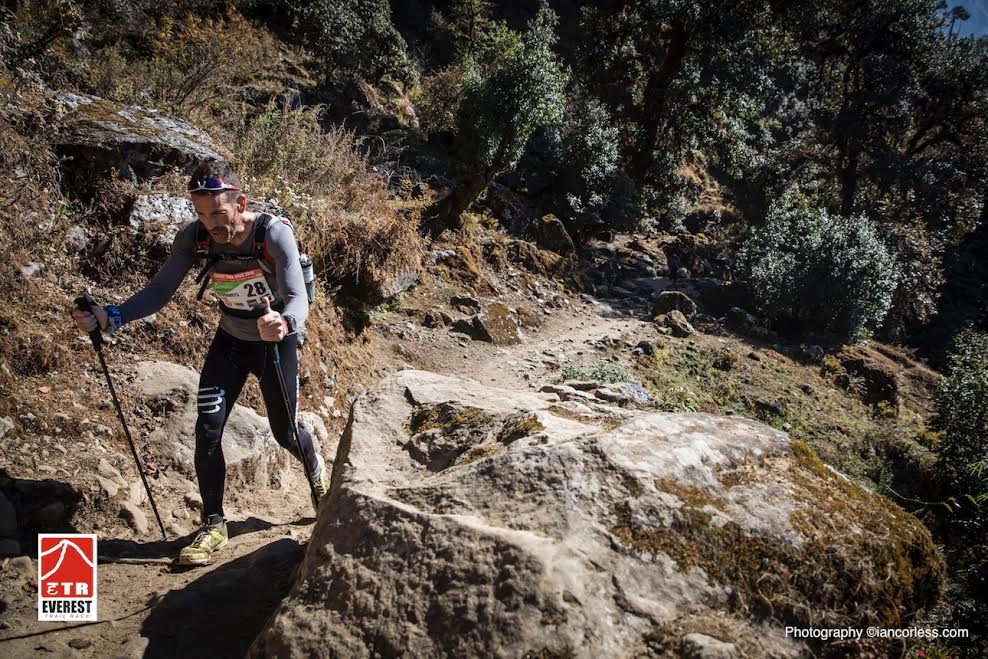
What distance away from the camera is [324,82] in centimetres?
1695

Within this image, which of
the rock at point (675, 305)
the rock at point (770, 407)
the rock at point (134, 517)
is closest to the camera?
the rock at point (134, 517)

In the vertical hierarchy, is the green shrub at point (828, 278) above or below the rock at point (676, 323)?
above

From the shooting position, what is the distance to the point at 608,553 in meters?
1.88

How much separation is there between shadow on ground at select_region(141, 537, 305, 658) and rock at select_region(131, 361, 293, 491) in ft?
4.12

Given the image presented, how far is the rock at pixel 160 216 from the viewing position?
496 centimetres

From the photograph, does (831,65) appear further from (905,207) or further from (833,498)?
(833,498)

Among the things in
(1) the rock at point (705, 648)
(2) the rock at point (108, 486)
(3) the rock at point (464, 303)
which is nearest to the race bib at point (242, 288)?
(2) the rock at point (108, 486)

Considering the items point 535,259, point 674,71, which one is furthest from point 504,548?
point 674,71

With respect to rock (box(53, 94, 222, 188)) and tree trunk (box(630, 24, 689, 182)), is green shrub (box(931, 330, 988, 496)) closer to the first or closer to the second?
rock (box(53, 94, 222, 188))

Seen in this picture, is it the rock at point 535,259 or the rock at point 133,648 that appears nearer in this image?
the rock at point 133,648

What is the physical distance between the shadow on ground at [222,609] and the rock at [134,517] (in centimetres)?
81

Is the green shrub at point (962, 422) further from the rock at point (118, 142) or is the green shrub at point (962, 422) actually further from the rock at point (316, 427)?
the rock at point (118, 142)

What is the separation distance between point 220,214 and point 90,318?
876 millimetres

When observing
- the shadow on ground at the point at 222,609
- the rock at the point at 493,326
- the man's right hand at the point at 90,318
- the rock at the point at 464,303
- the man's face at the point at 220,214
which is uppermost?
the man's face at the point at 220,214
